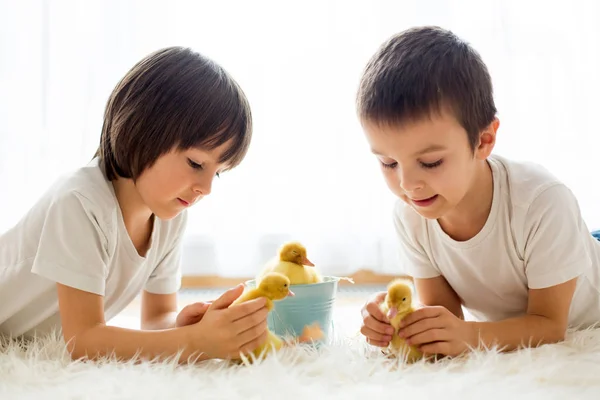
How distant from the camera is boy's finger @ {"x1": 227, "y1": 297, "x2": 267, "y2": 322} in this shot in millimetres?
910

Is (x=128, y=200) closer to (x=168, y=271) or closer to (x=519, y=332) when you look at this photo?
(x=168, y=271)

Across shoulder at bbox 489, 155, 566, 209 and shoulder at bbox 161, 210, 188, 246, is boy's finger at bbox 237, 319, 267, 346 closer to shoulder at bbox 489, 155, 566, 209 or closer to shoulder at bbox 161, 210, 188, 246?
shoulder at bbox 161, 210, 188, 246

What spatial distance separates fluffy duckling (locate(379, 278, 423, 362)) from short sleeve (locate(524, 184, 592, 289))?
25 cm

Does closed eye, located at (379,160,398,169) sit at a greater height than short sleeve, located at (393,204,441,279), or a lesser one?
greater

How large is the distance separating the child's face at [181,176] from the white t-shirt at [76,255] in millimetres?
83

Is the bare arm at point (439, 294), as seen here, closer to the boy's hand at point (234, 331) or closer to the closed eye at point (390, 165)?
the closed eye at point (390, 165)

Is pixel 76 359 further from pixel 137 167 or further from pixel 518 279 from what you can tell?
pixel 518 279

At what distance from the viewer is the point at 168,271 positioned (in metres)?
1.31

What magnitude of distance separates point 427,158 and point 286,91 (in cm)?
131

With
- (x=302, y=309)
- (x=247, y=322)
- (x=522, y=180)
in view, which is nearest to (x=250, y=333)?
(x=247, y=322)

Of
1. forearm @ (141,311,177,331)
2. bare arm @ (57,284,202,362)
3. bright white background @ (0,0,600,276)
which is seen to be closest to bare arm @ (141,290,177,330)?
forearm @ (141,311,177,331)

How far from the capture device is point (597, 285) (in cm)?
120

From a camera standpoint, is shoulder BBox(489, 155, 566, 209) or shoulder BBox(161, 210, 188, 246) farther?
shoulder BBox(161, 210, 188, 246)

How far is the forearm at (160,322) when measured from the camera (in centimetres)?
127
